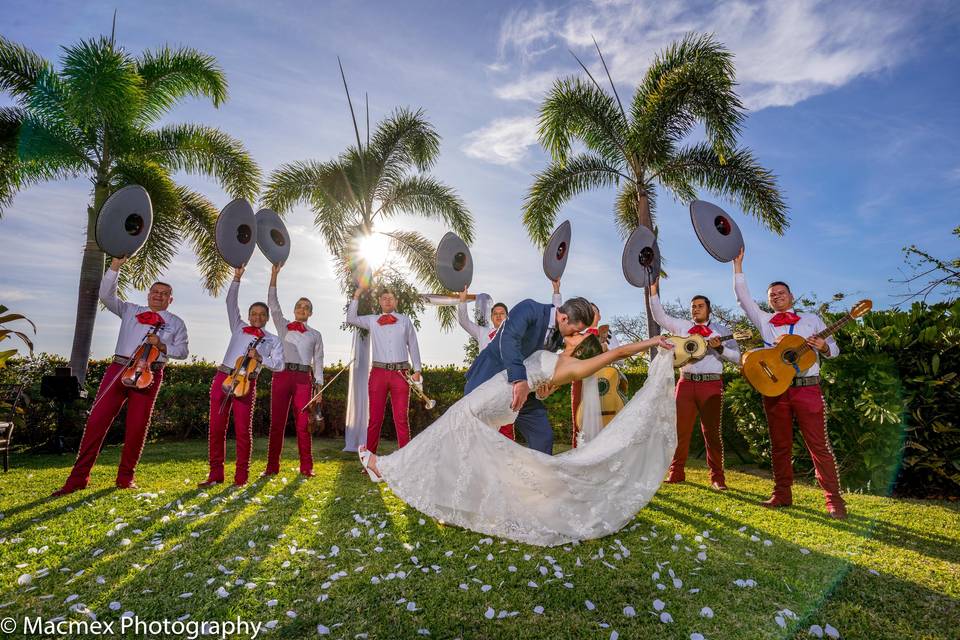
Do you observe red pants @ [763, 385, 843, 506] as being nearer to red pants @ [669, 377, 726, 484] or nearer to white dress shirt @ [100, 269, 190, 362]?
red pants @ [669, 377, 726, 484]

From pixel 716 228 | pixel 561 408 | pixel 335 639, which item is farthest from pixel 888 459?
pixel 335 639

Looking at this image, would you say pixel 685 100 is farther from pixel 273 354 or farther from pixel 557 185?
pixel 273 354

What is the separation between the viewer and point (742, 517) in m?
5.09

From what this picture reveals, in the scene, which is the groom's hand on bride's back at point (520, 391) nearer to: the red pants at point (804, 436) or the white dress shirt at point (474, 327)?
the red pants at point (804, 436)

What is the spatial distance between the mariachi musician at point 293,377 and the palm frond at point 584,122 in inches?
396

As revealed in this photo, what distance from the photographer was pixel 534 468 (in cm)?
420

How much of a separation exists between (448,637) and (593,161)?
1407 cm

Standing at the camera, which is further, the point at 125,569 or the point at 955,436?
the point at 955,436

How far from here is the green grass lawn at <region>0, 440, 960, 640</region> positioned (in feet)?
9.48

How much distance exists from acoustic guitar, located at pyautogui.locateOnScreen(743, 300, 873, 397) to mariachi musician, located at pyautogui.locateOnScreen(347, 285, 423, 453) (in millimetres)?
4240

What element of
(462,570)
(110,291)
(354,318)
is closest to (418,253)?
(354,318)

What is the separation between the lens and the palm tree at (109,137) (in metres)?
12.4

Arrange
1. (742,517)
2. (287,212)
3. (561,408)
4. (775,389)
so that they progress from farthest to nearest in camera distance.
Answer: (287,212) → (561,408) → (775,389) → (742,517)

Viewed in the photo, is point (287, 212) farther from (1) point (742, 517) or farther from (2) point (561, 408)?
(1) point (742, 517)
